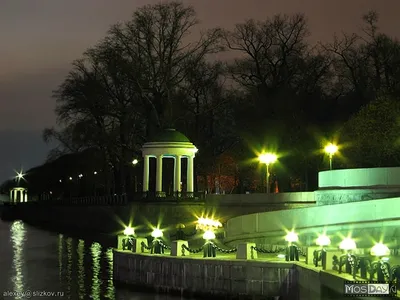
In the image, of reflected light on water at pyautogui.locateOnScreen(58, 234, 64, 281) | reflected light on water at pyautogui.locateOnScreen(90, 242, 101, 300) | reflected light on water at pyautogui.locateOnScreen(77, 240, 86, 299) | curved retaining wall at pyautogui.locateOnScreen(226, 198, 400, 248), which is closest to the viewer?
curved retaining wall at pyautogui.locateOnScreen(226, 198, 400, 248)

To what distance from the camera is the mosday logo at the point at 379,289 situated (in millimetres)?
24594

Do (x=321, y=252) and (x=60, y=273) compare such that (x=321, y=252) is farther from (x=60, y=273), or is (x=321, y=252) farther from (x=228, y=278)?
(x=60, y=273)

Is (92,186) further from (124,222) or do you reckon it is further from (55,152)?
(124,222)

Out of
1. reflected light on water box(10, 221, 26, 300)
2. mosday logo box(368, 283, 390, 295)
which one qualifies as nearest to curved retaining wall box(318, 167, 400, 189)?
mosday logo box(368, 283, 390, 295)

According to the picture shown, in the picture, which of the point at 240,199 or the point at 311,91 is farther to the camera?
the point at 311,91

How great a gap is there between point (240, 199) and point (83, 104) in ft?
85.7

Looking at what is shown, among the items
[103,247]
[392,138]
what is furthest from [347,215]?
[103,247]

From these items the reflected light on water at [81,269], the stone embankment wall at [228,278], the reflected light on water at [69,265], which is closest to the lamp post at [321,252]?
the stone embankment wall at [228,278]

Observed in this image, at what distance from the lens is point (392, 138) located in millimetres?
53406

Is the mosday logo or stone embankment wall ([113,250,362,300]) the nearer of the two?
the mosday logo

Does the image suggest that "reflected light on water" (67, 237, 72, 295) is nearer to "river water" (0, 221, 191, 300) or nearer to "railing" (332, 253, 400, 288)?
"river water" (0, 221, 191, 300)

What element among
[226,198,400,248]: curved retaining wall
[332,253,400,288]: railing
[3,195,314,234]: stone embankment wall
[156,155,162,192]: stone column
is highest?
[156,155,162,192]: stone column

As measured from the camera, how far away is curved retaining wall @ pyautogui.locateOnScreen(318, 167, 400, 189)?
1602 inches

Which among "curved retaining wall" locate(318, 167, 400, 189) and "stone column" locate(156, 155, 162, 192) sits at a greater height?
"stone column" locate(156, 155, 162, 192)
